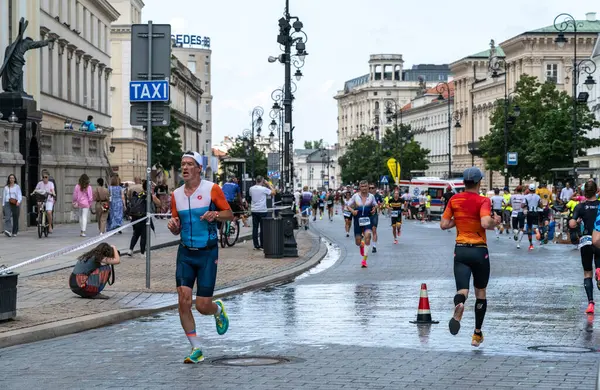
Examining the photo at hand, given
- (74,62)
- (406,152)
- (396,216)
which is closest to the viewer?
(396,216)

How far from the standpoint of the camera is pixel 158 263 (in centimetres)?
2516

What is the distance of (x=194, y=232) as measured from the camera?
11.5 meters

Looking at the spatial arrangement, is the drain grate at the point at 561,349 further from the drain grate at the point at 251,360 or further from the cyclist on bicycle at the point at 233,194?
the cyclist on bicycle at the point at 233,194

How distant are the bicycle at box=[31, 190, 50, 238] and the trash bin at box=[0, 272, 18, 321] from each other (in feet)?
65.5

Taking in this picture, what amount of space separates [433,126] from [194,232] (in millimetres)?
164818

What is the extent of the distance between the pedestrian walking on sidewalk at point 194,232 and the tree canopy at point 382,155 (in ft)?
369

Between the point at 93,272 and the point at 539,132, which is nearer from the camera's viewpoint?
the point at 93,272

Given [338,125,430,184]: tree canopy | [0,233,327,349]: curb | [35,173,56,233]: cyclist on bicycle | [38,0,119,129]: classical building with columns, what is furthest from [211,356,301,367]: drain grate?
[338,125,430,184]: tree canopy

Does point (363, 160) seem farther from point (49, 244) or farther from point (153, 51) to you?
point (153, 51)

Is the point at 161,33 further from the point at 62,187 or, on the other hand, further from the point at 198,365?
the point at 62,187

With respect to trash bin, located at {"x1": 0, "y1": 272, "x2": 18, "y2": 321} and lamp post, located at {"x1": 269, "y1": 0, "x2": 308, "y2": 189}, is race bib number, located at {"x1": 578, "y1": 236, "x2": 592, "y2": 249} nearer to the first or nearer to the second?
trash bin, located at {"x1": 0, "y1": 272, "x2": 18, "y2": 321}

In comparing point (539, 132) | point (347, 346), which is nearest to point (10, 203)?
point (347, 346)

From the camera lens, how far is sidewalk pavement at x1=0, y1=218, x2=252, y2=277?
22.8 meters

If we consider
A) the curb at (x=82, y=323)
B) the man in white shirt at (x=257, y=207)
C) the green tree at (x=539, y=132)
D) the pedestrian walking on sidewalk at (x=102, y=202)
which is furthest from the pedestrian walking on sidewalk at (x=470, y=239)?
the green tree at (x=539, y=132)
